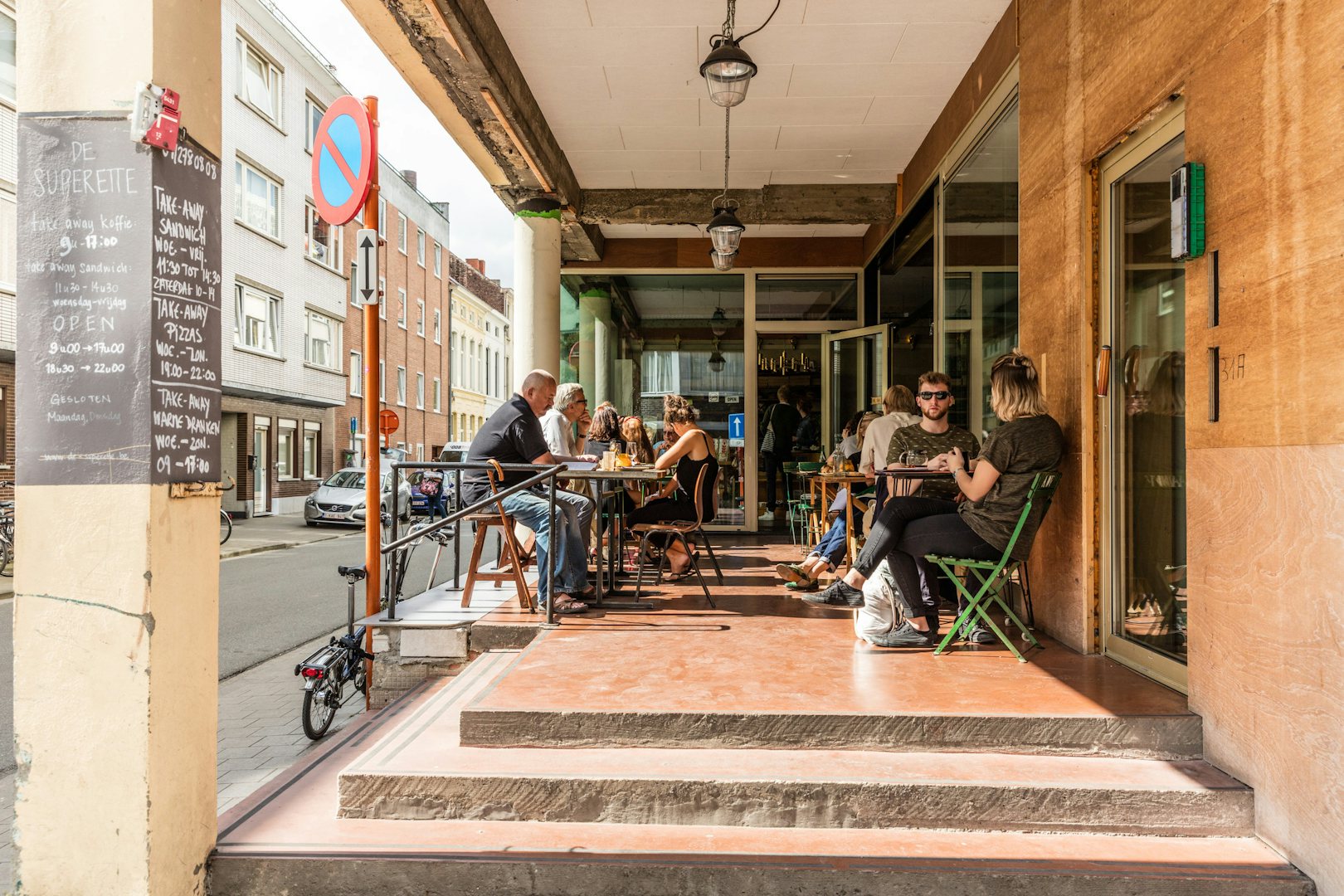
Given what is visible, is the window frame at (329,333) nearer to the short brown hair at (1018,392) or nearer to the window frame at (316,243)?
the window frame at (316,243)

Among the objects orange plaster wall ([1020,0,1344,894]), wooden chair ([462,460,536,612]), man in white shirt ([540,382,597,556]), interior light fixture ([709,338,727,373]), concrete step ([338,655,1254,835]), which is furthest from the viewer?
interior light fixture ([709,338,727,373])

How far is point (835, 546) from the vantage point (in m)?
6.48

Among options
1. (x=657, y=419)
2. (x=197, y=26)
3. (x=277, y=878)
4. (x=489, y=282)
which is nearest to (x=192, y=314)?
(x=197, y=26)

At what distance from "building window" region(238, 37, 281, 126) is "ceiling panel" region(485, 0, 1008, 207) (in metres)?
17.2

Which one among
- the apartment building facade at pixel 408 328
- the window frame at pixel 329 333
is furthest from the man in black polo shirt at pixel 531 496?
the apartment building facade at pixel 408 328

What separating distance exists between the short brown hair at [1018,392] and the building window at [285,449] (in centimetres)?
2457

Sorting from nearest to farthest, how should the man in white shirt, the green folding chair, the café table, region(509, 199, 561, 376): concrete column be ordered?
1. the green folding chair
2. the café table
3. the man in white shirt
4. region(509, 199, 561, 376): concrete column

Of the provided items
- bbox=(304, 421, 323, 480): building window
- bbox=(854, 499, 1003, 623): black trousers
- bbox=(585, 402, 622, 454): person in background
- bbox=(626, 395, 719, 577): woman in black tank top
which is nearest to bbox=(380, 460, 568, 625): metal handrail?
bbox=(626, 395, 719, 577): woman in black tank top

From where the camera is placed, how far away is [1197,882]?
2.71m

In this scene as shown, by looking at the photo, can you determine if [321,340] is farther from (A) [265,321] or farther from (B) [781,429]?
(B) [781,429]

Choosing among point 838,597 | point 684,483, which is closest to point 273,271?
point 684,483

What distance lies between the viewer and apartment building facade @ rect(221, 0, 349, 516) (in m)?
22.9

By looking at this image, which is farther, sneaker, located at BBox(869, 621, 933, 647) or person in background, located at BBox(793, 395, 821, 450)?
person in background, located at BBox(793, 395, 821, 450)

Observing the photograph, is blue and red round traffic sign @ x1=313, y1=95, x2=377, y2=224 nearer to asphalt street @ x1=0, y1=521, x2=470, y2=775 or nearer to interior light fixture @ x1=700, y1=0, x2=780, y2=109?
interior light fixture @ x1=700, y1=0, x2=780, y2=109
